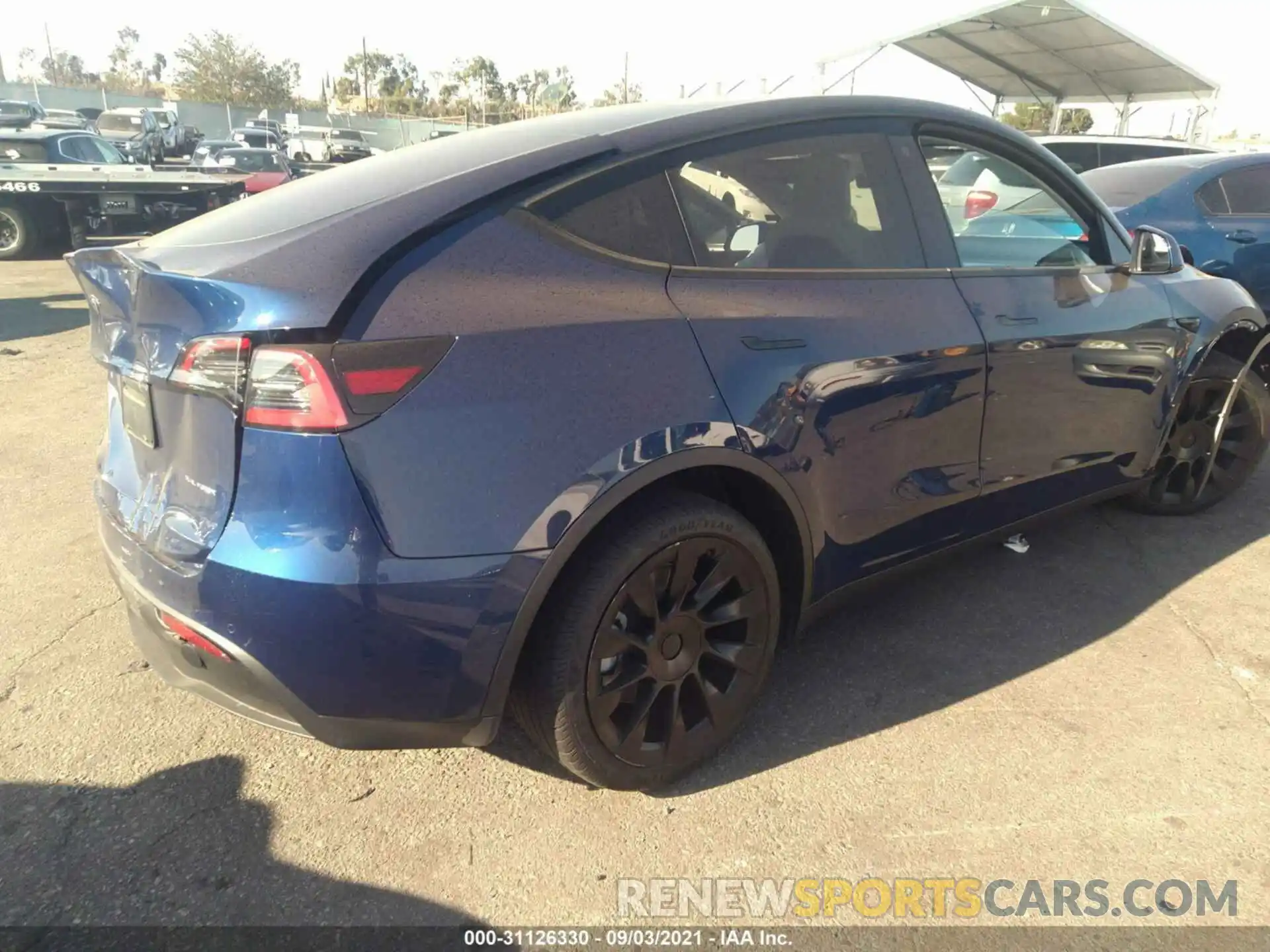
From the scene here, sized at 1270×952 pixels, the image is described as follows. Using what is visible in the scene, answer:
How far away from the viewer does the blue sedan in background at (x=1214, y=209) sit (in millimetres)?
6086

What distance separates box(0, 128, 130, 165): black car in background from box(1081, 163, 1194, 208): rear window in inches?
498

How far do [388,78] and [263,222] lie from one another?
83862mm

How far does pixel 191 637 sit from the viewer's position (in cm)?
191

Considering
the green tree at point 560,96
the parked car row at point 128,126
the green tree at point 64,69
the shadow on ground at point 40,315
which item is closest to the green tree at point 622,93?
the green tree at point 560,96

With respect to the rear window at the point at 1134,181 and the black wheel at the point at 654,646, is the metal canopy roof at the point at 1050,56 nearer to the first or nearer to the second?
the rear window at the point at 1134,181

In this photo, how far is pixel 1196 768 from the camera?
8.16 feet

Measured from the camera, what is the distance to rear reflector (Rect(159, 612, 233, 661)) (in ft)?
6.17

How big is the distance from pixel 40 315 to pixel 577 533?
8.94 meters

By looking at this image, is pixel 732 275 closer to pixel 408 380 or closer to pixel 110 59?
pixel 408 380

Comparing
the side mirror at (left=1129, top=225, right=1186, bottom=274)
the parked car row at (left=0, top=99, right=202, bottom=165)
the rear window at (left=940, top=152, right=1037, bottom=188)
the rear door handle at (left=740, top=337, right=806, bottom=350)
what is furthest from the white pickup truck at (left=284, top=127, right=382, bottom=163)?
the rear door handle at (left=740, top=337, right=806, bottom=350)

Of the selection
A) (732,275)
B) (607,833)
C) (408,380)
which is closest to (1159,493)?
(732,275)

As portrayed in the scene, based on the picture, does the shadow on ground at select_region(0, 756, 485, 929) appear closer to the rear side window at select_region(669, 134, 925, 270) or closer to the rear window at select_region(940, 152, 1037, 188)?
the rear side window at select_region(669, 134, 925, 270)

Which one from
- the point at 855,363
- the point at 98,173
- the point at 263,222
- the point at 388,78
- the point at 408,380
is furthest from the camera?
the point at 388,78

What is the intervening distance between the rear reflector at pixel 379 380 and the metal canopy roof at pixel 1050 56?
724 inches
